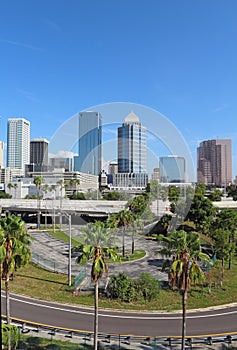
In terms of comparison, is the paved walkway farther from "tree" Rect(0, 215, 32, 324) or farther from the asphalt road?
"tree" Rect(0, 215, 32, 324)

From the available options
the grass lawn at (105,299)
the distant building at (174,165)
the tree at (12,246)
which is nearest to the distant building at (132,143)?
the distant building at (174,165)

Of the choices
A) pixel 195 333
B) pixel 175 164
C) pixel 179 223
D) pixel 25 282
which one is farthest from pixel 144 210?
pixel 195 333

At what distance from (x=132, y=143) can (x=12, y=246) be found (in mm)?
16292

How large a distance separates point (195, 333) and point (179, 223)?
27206mm

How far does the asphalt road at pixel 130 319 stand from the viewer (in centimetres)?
1589

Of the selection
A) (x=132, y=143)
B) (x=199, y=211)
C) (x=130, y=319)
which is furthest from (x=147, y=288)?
(x=199, y=211)

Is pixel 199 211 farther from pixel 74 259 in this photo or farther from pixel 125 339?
pixel 125 339

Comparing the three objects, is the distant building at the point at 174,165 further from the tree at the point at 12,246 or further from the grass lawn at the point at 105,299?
the tree at the point at 12,246

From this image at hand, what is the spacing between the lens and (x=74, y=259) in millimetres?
30641

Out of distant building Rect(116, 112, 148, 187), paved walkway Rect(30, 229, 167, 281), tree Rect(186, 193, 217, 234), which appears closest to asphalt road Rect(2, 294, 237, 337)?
paved walkway Rect(30, 229, 167, 281)

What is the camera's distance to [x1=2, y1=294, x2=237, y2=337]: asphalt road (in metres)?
15.9

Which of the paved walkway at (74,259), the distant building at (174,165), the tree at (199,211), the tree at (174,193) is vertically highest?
the distant building at (174,165)

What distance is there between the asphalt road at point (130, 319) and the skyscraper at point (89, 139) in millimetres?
10686

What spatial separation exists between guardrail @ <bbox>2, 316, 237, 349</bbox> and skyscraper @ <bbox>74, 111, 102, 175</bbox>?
40.1ft
